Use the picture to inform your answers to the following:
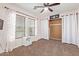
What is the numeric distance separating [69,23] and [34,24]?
2135mm

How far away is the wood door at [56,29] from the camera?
5.91m

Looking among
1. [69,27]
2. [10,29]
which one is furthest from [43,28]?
[10,29]

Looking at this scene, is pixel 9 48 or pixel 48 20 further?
pixel 48 20

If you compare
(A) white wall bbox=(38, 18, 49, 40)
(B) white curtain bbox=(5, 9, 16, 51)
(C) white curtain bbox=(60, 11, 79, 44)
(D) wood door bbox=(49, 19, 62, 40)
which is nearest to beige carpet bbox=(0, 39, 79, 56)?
(B) white curtain bbox=(5, 9, 16, 51)

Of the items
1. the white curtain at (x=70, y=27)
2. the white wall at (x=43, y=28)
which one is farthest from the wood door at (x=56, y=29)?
the white curtain at (x=70, y=27)

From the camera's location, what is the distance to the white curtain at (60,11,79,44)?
471 centimetres

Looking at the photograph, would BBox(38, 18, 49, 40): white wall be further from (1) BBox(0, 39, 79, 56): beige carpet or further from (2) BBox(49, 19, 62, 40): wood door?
(1) BBox(0, 39, 79, 56): beige carpet

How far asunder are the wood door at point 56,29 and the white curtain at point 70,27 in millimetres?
460

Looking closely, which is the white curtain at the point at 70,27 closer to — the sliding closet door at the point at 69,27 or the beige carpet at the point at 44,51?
the sliding closet door at the point at 69,27

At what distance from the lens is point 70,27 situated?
505cm

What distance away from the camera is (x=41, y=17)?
6633 millimetres

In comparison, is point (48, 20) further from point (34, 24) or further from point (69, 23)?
point (69, 23)

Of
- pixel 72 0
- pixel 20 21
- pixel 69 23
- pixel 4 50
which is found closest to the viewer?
pixel 72 0

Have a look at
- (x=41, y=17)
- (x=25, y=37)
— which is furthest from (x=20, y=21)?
(x=41, y=17)
